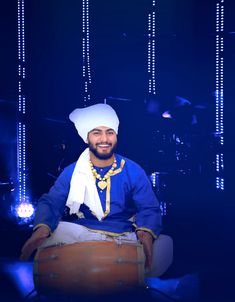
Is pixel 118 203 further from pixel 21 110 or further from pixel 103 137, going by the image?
pixel 21 110

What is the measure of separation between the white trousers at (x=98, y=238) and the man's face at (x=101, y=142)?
0.53 m

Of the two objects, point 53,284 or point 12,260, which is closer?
point 53,284

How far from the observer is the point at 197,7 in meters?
3.44

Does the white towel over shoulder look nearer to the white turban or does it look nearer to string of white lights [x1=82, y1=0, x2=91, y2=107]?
the white turban

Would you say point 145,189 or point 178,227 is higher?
point 145,189

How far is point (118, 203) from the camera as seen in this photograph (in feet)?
10.2

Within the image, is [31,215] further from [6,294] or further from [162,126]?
[162,126]

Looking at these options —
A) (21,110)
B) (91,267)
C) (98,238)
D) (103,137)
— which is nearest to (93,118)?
(103,137)

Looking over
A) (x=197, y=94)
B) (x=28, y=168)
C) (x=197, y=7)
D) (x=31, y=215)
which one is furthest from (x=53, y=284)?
(x=197, y=7)

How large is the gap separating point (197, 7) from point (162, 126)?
3.18 ft

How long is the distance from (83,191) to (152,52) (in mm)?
1204

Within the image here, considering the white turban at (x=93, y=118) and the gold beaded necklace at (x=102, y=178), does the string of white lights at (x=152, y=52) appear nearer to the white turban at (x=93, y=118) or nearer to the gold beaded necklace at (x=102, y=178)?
the white turban at (x=93, y=118)

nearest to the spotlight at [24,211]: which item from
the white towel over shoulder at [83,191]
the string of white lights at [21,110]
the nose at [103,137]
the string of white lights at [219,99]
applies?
the string of white lights at [21,110]

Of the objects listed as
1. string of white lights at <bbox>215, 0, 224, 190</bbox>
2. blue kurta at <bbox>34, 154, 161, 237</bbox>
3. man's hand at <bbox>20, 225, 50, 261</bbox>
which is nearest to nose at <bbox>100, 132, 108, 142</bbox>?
blue kurta at <bbox>34, 154, 161, 237</bbox>
